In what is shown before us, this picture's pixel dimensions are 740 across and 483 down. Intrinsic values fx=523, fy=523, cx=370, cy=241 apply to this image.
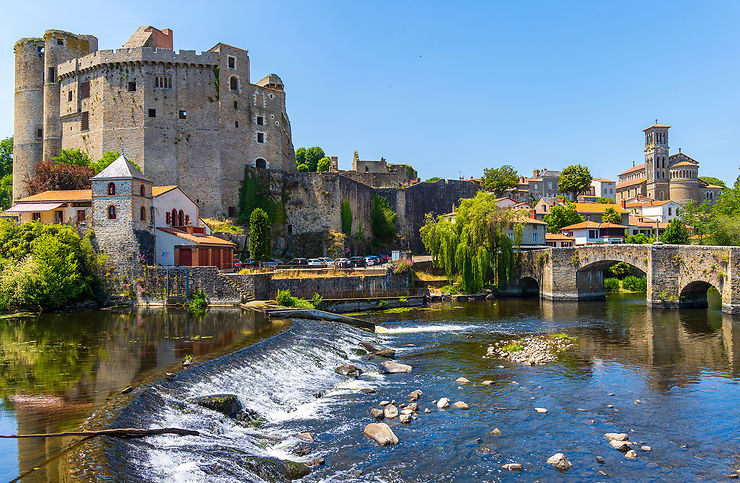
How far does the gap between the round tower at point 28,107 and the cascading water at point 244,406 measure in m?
51.4

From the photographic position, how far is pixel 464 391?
17.8m

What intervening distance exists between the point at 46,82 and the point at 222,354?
5517cm

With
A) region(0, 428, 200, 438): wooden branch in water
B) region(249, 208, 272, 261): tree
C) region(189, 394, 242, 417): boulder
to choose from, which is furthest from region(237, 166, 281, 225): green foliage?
region(0, 428, 200, 438): wooden branch in water

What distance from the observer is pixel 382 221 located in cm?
6744

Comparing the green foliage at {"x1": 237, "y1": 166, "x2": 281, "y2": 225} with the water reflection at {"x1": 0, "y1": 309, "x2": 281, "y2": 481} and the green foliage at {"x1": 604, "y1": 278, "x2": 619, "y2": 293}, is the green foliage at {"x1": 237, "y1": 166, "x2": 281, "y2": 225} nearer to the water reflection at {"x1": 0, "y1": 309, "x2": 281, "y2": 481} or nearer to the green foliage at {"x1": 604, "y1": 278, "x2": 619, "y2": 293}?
the water reflection at {"x1": 0, "y1": 309, "x2": 281, "y2": 481}

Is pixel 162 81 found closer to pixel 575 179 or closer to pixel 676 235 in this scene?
pixel 676 235

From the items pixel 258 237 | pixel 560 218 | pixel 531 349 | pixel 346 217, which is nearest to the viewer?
pixel 531 349

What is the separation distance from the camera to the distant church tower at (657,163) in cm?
10612

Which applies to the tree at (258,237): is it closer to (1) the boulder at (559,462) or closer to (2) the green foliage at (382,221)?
(2) the green foliage at (382,221)

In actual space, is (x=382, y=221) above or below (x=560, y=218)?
above

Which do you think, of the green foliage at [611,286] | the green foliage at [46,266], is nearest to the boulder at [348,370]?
the green foliage at [46,266]

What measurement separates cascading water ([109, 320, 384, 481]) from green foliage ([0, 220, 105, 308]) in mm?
18645

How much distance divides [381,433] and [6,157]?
7967 centimetres

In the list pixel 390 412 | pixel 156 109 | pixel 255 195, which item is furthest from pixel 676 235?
pixel 156 109
